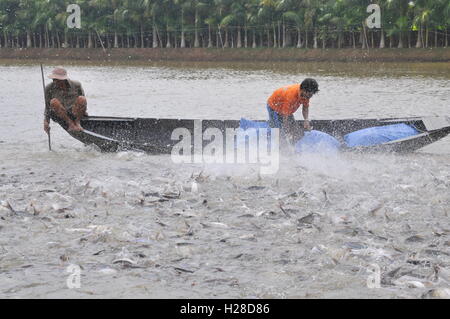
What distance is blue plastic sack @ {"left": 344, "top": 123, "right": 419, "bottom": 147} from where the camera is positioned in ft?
38.3

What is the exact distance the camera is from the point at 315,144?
36.9ft

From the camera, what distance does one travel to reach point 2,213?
310 inches

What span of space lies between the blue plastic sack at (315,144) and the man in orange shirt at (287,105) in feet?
0.73

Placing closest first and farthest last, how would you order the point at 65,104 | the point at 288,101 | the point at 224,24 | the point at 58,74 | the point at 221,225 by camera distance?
the point at 221,225 < the point at 288,101 < the point at 58,74 < the point at 65,104 < the point at 224,24

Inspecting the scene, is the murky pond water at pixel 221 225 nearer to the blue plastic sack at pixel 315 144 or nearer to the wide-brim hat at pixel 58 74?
the blue plastic sack at pixel 315 144

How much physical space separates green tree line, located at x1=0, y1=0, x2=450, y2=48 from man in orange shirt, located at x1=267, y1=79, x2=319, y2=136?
132 feet

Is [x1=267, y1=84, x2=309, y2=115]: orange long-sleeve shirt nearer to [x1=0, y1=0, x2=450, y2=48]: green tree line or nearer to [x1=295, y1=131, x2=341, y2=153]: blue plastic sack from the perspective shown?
[x1=295, y1=131, x2=341, y2=153]: blue plastic sack

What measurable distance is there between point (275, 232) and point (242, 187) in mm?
2405

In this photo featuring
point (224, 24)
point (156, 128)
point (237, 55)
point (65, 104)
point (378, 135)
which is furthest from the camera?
point (224, 24)

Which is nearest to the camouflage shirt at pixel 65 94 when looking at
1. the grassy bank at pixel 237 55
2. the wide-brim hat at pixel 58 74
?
the wide-brim hat at pixel 58 74

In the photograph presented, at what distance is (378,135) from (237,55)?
166ft

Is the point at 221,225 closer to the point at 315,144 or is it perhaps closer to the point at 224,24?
the point at 315,144

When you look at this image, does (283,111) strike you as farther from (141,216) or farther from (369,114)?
(369,114)

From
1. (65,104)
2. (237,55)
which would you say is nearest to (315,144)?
(65,104)
